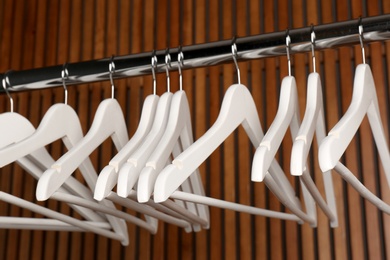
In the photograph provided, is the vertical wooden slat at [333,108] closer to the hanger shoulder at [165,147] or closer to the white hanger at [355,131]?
the white hanger at [355,131]

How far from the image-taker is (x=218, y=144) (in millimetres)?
1209

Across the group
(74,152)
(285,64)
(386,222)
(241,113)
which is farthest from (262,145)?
(285,64)

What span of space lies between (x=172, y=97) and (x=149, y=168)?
29 centimetres

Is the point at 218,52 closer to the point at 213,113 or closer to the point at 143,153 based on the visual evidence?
the point at 143,153

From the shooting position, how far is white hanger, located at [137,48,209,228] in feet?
3.70

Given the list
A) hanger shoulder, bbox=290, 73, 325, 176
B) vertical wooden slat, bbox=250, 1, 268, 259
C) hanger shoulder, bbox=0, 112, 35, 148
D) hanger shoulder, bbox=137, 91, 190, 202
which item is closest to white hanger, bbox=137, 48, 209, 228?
hanger shoulder, bbox=137, 91, 190, 202

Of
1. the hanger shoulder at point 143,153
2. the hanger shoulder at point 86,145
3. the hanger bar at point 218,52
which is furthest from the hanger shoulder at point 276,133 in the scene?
the hanger shoulder at point 86,145

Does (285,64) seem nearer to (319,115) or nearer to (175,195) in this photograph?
(319,115)

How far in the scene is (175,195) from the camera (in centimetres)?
122

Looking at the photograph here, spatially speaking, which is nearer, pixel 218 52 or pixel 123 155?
pixel 123 155

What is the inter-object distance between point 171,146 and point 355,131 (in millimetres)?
355

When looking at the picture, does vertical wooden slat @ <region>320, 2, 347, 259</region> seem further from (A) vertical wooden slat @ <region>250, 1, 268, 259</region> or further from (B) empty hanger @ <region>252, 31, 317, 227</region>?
(B) empty hanger @ <region>252, 31, 317, 227</region>

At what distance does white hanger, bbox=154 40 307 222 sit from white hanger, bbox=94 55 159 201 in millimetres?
121

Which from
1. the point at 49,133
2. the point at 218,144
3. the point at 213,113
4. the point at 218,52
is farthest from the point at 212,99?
the point at 218,144
